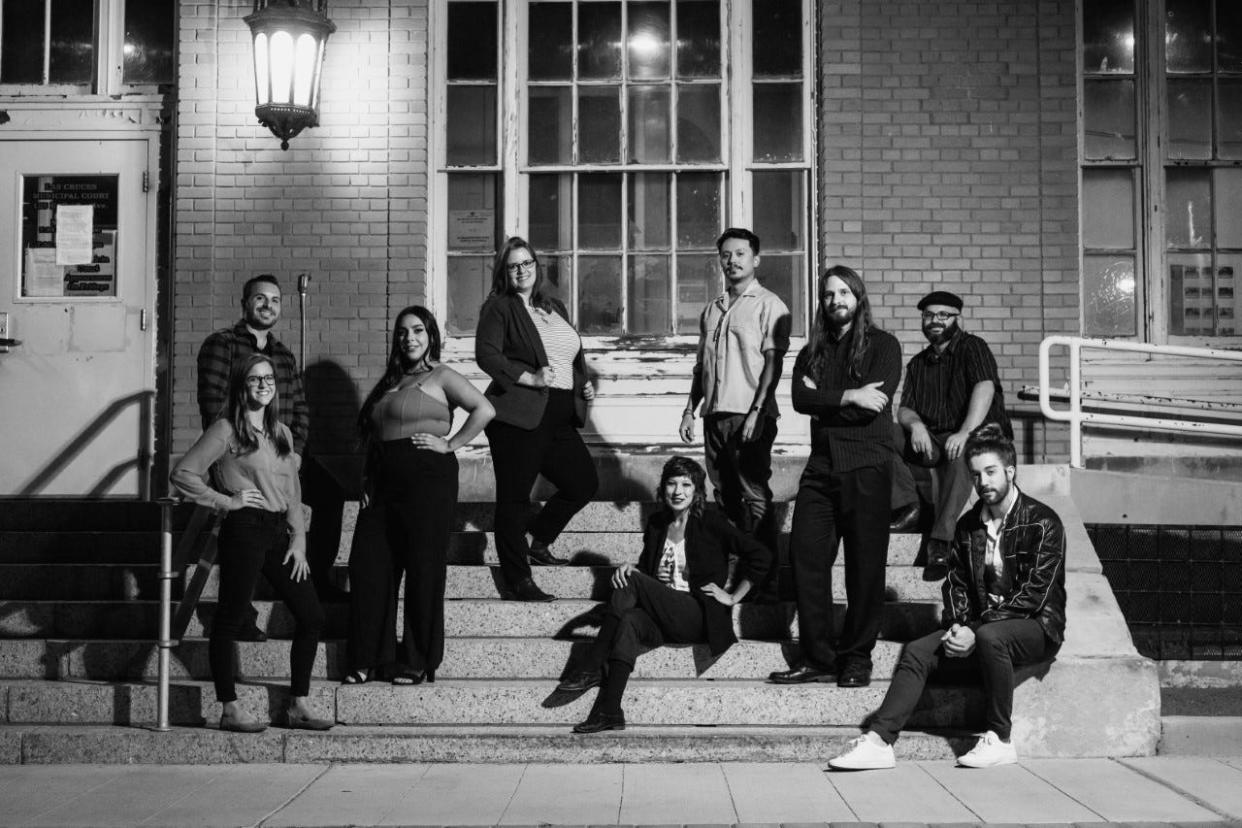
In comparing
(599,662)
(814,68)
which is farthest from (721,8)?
(599,662)

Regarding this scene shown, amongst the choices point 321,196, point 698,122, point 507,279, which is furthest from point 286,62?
point 698,122

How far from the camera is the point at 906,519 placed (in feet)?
26.2

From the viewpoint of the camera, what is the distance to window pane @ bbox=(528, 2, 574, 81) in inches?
404

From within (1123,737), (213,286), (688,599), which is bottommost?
(1123,737)

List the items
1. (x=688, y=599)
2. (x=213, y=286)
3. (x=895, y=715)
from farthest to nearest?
(x=213, y=286) → (x=688, y=599) → (x=895, y=715)

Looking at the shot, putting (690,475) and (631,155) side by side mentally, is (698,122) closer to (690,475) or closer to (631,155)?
(631,155)

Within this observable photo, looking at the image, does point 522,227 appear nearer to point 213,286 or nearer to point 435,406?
point 213,286

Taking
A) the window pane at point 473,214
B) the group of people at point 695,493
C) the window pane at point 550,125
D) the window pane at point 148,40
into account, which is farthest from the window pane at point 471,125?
the group of people at point 695,493

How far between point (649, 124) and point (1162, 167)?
3554mm

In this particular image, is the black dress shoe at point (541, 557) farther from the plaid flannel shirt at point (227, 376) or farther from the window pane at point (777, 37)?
the window pane at point (777, 37)

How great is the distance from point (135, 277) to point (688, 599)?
17.2 ft

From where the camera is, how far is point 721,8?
1017 cm

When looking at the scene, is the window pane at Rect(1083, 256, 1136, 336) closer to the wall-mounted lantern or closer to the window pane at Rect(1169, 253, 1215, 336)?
Answer: the window pane at Rect(1169, 253, 1215, 336)

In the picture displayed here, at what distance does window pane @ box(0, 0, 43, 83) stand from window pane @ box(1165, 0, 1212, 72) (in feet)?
25.9
